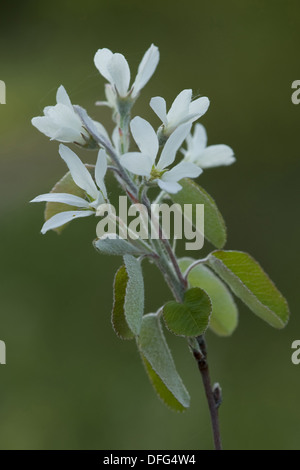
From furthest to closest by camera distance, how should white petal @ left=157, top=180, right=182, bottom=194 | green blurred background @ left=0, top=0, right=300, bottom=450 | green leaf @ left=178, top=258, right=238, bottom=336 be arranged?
green blurred background @ left=0, top=0, right=300, bottom=450 → green leaf @ left=178, top=258, right=238, bottom=336 → white petal @ left=157, top=180, right=182, bottom=194

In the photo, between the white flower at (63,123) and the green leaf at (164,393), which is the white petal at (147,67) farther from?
the green leaf at (164,393)

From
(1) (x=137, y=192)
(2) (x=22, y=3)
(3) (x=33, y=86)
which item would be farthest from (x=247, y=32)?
(1) (x=137, y=192)

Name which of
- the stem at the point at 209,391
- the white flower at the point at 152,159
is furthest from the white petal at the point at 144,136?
the stem at the point at 209,391

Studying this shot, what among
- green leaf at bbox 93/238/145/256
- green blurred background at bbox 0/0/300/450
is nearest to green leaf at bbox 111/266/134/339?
green leaf at bbox 93/238/145/256

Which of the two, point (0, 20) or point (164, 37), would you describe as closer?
point (164, 37)

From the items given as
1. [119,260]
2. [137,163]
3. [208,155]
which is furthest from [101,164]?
A: [119,260]

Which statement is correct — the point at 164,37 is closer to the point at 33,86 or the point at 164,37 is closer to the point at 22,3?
the point at 33,86

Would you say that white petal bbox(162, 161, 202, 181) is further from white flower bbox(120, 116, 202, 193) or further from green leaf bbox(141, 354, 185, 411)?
green leaf bbox(141, 354, 185, 411)
